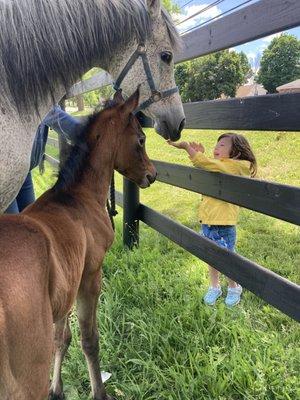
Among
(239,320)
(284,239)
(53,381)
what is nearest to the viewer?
(53,381)

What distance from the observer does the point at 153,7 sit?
7.26 feet

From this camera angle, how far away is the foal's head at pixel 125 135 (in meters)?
2.23

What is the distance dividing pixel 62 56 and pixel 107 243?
998mm

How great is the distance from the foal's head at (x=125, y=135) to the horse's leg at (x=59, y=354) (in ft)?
3.12

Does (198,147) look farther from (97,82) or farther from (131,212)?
(97,82)

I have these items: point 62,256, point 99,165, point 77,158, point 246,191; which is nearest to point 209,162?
point 246,191

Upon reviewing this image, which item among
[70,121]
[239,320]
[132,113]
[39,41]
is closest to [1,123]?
[39,41]

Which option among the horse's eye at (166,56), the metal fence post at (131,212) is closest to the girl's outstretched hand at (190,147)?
the horse's eye at (166,56)

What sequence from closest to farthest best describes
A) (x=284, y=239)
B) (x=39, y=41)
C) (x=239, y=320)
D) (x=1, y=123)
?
(x=1, y=123) → (x=39, y=41) → (x=239, y=320) → (x=284, y=239)

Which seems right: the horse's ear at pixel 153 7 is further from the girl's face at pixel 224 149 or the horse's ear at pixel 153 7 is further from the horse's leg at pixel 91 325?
the horse's leg at pixel 91 325

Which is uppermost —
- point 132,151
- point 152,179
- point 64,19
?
point 64,19

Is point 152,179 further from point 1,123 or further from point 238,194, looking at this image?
point 1,123

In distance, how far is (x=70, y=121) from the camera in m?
2.63

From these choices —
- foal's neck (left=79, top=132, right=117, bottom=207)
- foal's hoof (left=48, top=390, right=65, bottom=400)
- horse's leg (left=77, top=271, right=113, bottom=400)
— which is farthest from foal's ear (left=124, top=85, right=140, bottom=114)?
foal's hoof (left=48, top=390, right=65, bottom=400)
